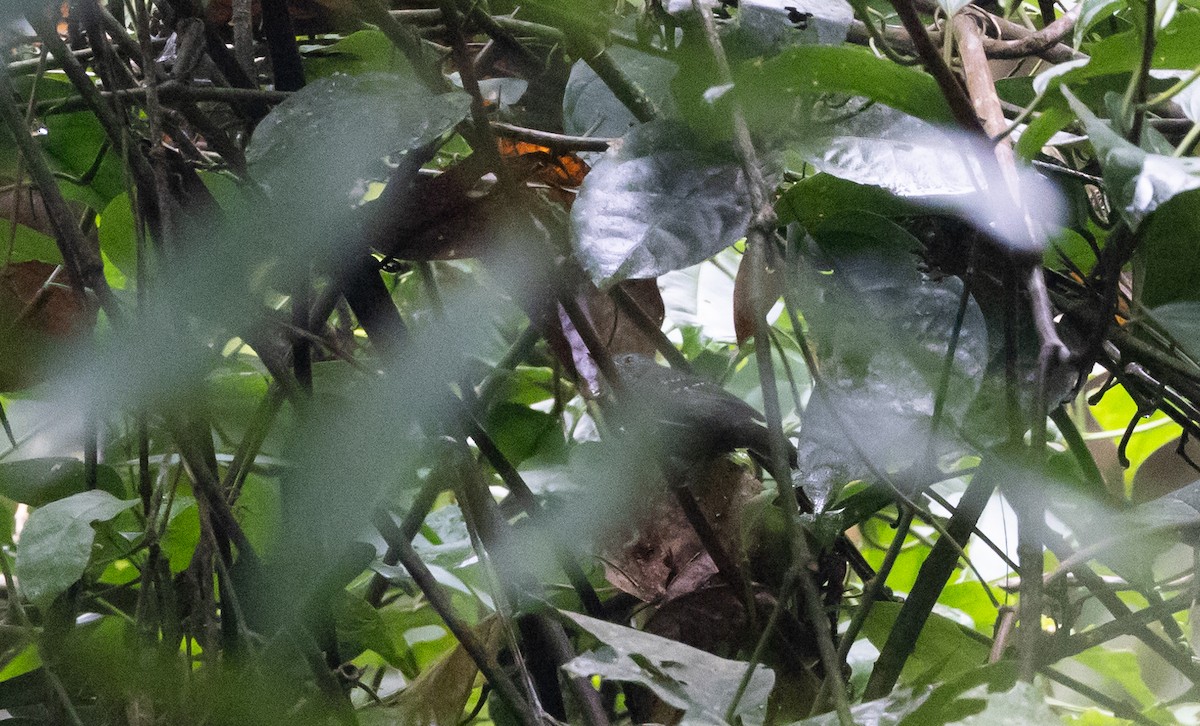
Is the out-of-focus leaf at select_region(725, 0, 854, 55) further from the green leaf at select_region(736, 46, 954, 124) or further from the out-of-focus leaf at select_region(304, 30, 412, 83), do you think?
the out-of-focus leaf at select_region(304, 30, 412, 83)

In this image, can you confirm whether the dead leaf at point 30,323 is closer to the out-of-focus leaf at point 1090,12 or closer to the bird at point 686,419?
the bird at point 686,419

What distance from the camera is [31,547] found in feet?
1.58

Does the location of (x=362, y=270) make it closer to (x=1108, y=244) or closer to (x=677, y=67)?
(x=677, y=67)

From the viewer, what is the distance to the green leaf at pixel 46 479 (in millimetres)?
611

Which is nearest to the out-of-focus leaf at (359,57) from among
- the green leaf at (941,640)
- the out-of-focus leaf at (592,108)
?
the out-of-focus leaf at (592,108)

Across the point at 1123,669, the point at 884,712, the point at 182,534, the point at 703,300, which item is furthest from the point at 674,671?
the point at 1123,669

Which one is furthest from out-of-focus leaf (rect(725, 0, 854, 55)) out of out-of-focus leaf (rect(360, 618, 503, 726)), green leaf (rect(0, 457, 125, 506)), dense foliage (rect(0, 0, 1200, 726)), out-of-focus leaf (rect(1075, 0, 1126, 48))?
green leaf (rect(0, 457, 125, 506))

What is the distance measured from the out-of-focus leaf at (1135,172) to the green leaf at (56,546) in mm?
463

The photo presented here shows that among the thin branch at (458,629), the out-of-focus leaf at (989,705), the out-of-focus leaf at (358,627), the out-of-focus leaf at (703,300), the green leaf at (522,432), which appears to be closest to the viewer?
the out-of-focus leaf at (989,705)

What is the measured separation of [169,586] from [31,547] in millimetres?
86

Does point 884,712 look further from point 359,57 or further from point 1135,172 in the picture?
point 359,57

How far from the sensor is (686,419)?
22.4 inches

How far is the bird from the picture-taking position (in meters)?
0.57

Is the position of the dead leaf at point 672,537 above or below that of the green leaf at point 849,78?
below
